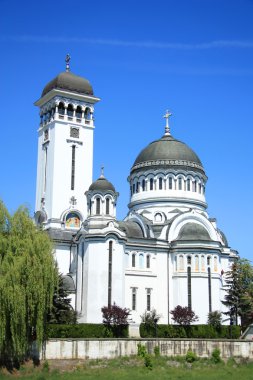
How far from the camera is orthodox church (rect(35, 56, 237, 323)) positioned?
168 ft

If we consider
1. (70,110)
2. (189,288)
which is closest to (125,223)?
(189,288)

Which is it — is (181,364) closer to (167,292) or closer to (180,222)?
(167,292)

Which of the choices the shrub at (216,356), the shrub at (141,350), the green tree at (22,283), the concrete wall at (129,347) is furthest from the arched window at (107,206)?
the shrub at (216,356)

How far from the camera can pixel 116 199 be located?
53.5 meters

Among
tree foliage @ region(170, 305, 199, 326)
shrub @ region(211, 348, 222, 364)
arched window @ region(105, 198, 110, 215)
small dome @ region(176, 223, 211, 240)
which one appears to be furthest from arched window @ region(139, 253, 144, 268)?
shrub @ region(211, 348, 222, 364)

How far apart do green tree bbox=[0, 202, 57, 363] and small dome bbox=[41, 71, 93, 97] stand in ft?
84.6

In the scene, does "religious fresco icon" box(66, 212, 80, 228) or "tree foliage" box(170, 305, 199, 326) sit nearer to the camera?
"tree foliage" box(170, 305, 199, 326)

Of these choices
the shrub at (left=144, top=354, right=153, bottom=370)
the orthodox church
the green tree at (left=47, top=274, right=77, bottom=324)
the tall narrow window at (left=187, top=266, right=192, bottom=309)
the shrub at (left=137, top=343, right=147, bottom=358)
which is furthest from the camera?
the tall narrow window at (left=187, top=266, right=192, bottom=309)

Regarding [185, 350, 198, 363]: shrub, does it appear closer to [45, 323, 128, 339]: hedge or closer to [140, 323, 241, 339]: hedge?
[140, 323, 241, 339]: hedge

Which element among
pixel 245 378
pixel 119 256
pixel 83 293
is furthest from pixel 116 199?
pixel 245 378

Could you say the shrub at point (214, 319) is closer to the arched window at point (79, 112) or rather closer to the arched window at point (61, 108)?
the arched window at point (79, 112)

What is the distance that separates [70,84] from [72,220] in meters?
14.4

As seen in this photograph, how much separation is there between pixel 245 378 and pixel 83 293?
17091 millimetres

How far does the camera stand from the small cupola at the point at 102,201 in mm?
52656
